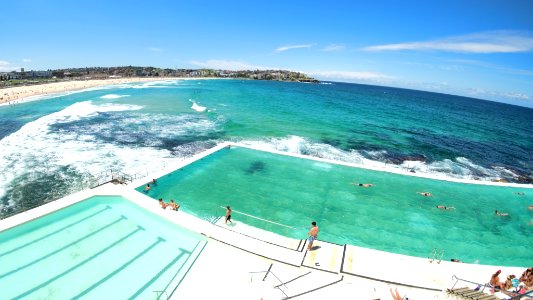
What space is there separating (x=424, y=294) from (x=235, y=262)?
652 centimetres

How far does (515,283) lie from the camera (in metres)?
10.2

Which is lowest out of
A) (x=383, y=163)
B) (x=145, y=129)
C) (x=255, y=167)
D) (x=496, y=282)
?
(x=496, y=282)

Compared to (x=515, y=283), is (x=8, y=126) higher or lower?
higher

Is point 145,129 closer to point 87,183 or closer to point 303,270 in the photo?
point 87,183

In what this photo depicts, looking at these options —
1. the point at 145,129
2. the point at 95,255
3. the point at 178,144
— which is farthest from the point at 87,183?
the point at 145,129

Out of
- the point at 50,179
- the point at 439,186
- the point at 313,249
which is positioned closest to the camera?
the point at 313,249

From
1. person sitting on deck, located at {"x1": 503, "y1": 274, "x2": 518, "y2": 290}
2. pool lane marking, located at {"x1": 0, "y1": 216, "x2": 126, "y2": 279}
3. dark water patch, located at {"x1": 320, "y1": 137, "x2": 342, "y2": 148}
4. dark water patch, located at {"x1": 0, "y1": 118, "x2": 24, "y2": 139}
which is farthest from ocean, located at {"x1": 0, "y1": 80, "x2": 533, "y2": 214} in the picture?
person sitting on deck, located at {"x1": 503, "y1": 274, "x2": 518, "y2": 290}

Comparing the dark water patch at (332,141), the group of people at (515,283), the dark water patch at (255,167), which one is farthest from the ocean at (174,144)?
the group of people at (515,283)

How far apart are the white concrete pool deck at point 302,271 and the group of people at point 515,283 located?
0.54m

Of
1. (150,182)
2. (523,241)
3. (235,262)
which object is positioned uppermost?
(150,182)

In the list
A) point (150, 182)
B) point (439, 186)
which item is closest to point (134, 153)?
point (150, 182)

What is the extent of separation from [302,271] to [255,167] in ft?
38.9

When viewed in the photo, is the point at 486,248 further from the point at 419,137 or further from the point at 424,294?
the point at 419,137

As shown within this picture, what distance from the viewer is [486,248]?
14.3 meters
